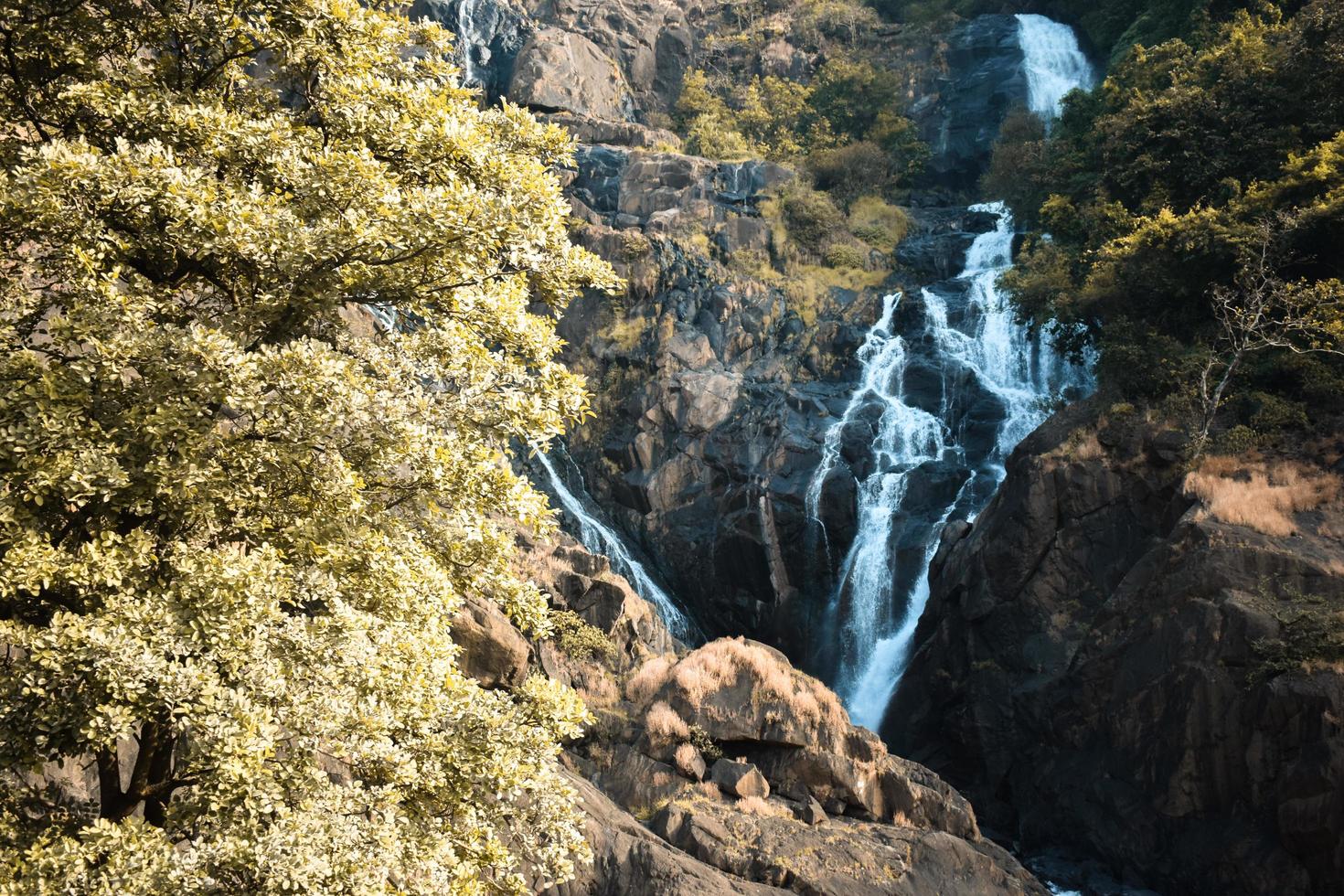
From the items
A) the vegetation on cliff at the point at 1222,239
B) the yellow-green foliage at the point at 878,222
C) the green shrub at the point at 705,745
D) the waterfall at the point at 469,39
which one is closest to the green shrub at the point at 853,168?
the yellow-green foliage at the point at 878,222

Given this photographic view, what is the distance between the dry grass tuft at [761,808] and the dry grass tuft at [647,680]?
3407 millimetres

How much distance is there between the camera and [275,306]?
8.09 metres

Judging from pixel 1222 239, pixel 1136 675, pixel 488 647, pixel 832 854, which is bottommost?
pixel 832 854

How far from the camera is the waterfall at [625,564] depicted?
31469 millimetres

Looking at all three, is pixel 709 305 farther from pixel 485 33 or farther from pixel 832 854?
pixel 832 854

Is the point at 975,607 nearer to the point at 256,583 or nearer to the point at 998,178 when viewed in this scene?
the point at 256,583

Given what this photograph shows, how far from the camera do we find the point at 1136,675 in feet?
67.5

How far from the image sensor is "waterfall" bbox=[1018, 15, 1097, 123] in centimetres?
5191

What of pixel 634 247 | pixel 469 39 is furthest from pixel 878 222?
pixel 469 39

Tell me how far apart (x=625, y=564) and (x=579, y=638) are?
454 inches

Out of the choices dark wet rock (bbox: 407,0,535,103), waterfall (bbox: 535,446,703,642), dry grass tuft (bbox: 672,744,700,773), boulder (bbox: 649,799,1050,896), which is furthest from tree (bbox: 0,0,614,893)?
dark wet rock (bbox: 407,0,535,103)

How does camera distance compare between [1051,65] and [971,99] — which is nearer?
[1051,65]

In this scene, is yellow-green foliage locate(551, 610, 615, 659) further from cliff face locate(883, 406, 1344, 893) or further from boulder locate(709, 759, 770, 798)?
cliff face locate(883, 406, 1344, 893)

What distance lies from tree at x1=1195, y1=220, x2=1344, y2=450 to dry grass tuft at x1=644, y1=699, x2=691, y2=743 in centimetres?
1401
